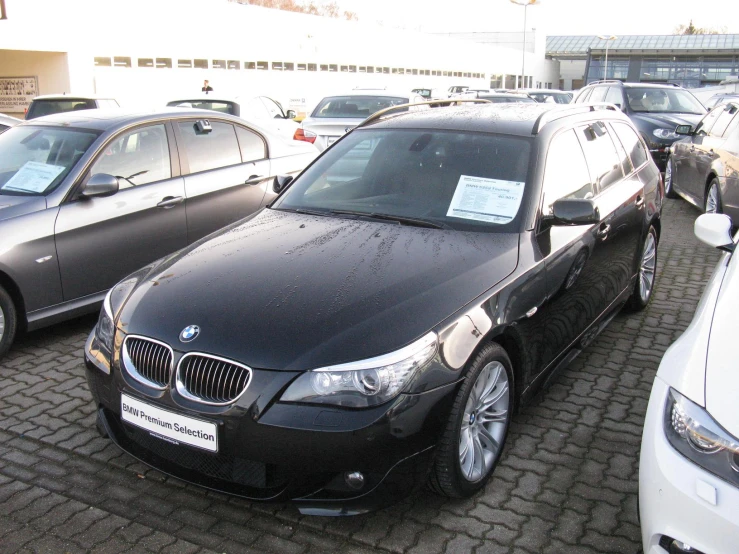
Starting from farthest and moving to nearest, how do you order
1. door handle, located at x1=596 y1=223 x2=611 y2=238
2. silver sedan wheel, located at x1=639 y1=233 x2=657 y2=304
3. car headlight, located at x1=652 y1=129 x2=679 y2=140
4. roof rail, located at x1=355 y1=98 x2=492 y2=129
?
1. car headlight, located at x1=652 y1=129 x2=679 y2=140
2. silver sedan wheel, located at x1=639 y1=233 x2=657 y2=304
3. roof rail, located at x1=355 y1=98 x2=492 y2=129
4. door handle, located at x1=596 y1=223 x2=611 y2=238

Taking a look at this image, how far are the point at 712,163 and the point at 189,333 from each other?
25.6ft

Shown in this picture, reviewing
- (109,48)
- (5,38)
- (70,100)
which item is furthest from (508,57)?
(70,100)

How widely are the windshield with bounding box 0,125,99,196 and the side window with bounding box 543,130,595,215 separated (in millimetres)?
3403

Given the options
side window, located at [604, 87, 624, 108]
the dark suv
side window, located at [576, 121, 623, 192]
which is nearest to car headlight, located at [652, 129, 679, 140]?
the dark suv

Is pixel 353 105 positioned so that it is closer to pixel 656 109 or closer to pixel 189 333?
pixel 656 109

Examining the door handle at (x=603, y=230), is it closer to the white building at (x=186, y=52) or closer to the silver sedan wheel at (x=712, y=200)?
the silver sedan wheel at (x=712, y=200)

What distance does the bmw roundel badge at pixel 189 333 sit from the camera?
3.05 meters

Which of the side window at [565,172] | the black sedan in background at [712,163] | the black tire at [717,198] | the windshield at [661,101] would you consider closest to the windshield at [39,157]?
the side window at [565,172]

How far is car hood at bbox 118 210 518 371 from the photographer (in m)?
2.95

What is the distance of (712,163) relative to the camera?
8961 millimetres

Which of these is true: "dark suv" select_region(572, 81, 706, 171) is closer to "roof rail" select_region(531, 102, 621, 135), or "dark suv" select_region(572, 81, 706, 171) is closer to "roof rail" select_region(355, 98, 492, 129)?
"roof rail" select_region(531, 102, 621, 135)

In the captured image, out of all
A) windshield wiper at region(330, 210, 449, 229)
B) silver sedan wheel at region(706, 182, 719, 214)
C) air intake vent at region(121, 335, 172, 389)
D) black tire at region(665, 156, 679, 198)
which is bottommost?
black tire at region(665, 156, 679, 198)

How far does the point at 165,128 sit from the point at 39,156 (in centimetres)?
100

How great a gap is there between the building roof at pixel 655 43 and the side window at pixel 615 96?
61.2 metres
